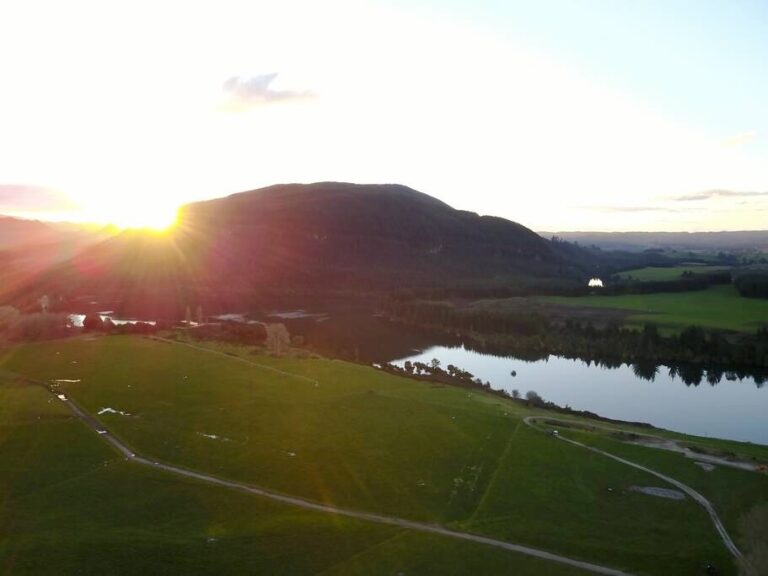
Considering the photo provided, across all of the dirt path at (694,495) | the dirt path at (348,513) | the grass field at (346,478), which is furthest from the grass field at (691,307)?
the dirt path at (348,513)

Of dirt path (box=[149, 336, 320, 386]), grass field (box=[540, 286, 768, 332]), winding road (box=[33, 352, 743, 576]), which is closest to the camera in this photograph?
winding road (box=[33, 352, 743, 576])

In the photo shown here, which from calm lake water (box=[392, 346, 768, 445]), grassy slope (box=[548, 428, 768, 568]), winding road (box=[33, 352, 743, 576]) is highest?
winding road (box=[33, 352, 743, 576])

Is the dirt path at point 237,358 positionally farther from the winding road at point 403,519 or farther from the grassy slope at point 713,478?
the grassy slope at point 713,478

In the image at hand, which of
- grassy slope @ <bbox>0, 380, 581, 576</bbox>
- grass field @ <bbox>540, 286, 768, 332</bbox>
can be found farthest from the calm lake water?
grassy slope @ <bbox>0, 380, 581, 576</bbox>

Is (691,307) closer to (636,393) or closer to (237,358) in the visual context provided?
(636,393)

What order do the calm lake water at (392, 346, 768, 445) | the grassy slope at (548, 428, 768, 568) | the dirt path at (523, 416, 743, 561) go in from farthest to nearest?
1. the calm lake water at (392, 346, 768, 445)
2. the grassy slope at (548, 428, 768, 568)
3. the dirt path at (523, 416, 743, 561)

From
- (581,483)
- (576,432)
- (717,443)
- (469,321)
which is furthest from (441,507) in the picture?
(469,321)

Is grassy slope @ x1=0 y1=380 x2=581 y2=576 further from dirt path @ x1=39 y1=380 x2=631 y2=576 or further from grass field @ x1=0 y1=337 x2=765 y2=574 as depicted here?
dirt path @ x1=39 y1=380 x2=631 y2=576

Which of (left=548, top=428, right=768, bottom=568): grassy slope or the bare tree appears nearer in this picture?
(left=548, top=428, right=768, bottom=568): grassy slope

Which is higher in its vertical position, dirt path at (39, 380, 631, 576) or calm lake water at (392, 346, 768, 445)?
dirt path at (39, 380, 631, 576)
